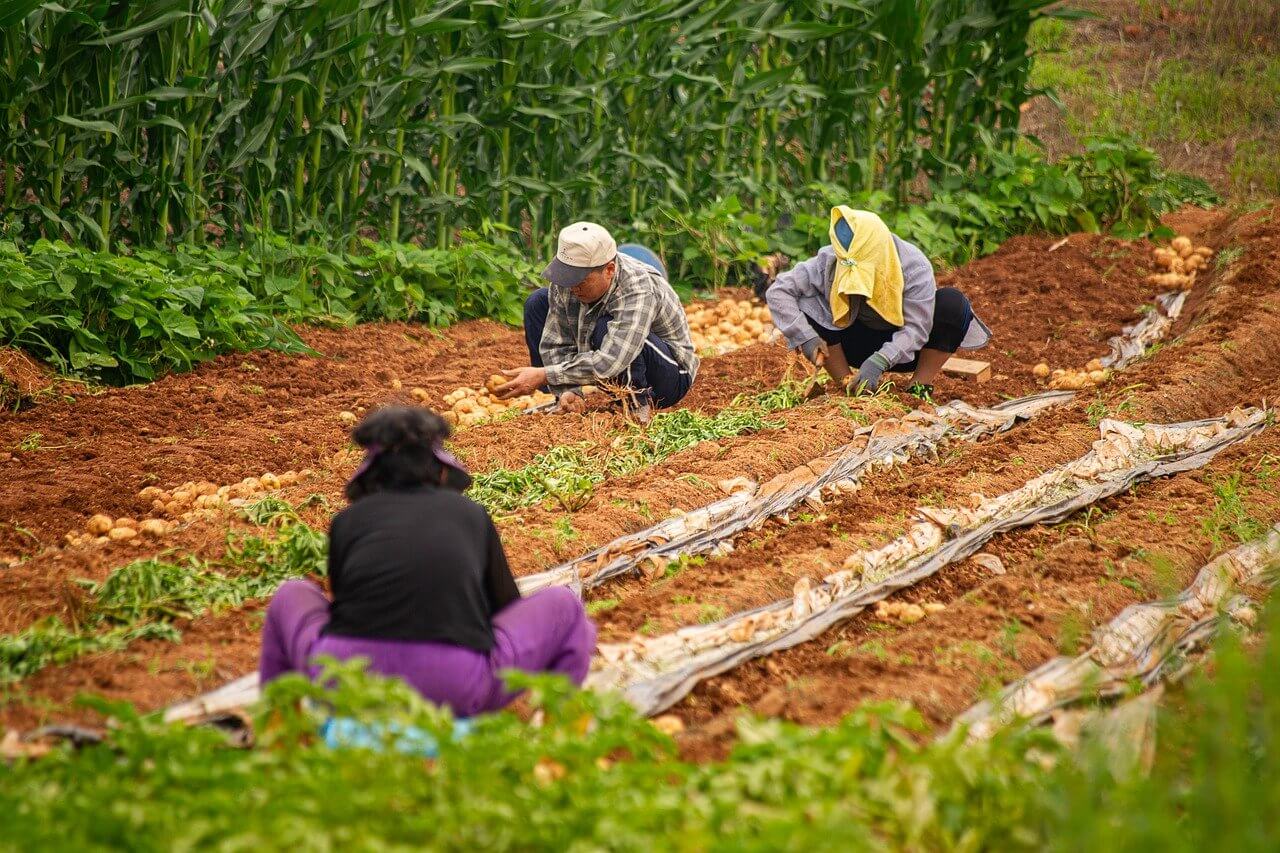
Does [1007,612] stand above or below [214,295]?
above

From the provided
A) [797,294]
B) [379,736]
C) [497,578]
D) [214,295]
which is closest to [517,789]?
[379,736]

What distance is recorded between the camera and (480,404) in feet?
23.7

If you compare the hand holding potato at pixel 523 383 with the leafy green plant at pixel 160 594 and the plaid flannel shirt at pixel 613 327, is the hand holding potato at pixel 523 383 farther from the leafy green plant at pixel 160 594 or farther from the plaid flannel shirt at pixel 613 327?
the leafy green plant at pixel 160 594

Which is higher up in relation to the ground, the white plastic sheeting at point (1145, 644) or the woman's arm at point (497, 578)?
the woman's arm at point (497, 578)

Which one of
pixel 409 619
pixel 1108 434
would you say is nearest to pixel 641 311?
pixel 1108 434

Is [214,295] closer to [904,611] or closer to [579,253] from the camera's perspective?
[579,253]

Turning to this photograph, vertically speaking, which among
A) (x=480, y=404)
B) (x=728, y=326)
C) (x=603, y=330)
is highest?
(x=603, y=330)

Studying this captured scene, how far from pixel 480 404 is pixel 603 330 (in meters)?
1.26

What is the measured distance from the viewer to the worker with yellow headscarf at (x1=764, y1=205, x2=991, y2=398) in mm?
6352

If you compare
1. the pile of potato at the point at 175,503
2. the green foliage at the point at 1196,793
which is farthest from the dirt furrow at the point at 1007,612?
the pile of potato at the point at 175,503

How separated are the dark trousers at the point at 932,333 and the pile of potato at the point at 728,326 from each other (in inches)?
79.7

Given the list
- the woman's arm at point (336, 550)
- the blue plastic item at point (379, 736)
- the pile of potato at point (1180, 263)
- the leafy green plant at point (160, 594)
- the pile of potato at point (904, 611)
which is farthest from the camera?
the pile of potato at point (1180, 263)

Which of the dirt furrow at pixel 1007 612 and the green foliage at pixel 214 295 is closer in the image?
the dirt furrow at pixel 1007 612

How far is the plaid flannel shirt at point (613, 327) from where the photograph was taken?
6.10m
